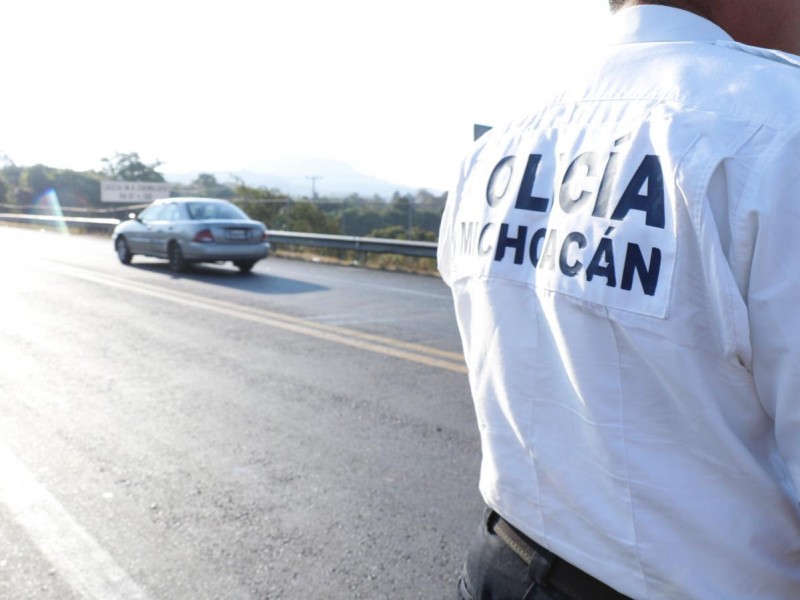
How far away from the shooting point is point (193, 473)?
4680 millimetres

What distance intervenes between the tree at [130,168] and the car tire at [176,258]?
39.5 m

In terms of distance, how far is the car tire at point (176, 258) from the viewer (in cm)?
1551

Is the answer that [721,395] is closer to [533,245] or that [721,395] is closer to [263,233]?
[533,245]

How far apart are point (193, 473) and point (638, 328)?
392 centimetres

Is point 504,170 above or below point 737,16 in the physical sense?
below

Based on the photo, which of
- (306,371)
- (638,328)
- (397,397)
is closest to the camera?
(638,328)

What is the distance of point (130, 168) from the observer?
2261 inches

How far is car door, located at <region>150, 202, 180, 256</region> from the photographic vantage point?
15.9 metres

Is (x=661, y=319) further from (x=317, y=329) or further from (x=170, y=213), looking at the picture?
(x=170, y=213)

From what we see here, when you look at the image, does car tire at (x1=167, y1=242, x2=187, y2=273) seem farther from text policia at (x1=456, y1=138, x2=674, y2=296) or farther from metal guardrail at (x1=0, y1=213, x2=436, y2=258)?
text policia at (x1=456, y1=138, x2=674, y2=296)

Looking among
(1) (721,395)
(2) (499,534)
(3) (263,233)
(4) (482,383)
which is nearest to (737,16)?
(1) (721,395)

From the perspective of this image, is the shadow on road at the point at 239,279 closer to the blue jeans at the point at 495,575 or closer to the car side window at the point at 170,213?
the car side window at the point at 170,213

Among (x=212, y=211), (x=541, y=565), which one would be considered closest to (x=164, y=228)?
(x=212, y=211)

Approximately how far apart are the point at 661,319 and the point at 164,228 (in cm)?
1573
